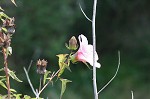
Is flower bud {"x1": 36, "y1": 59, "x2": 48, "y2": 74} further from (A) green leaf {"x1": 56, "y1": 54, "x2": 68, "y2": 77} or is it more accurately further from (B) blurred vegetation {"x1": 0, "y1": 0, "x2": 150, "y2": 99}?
(B) blurred vegetation {"x1": 0, "y1": 0, "x2": 150, "y2": 99}

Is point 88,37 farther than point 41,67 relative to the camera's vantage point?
Yes

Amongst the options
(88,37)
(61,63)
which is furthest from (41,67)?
(88,37)

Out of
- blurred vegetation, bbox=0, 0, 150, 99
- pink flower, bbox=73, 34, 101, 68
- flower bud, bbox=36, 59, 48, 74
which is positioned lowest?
blurred vegetation, bbox=0, 0, 150, 99

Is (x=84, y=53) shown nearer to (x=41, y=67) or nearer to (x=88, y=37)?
(x=41, y=67)

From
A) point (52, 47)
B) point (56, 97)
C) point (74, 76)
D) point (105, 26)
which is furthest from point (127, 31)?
point (56, 97)

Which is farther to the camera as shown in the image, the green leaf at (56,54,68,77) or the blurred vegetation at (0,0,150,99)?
the blurred vegetation at (0,0,150,99)

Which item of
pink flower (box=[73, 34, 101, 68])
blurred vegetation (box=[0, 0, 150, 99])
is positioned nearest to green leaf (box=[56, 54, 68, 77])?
pink flower (box=[73, 34, 101, 68])

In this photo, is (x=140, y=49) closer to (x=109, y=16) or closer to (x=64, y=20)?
(x=109, y=16)

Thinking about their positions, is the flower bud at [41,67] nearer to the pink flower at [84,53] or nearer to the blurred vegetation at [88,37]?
the pink flower at [84,53]
